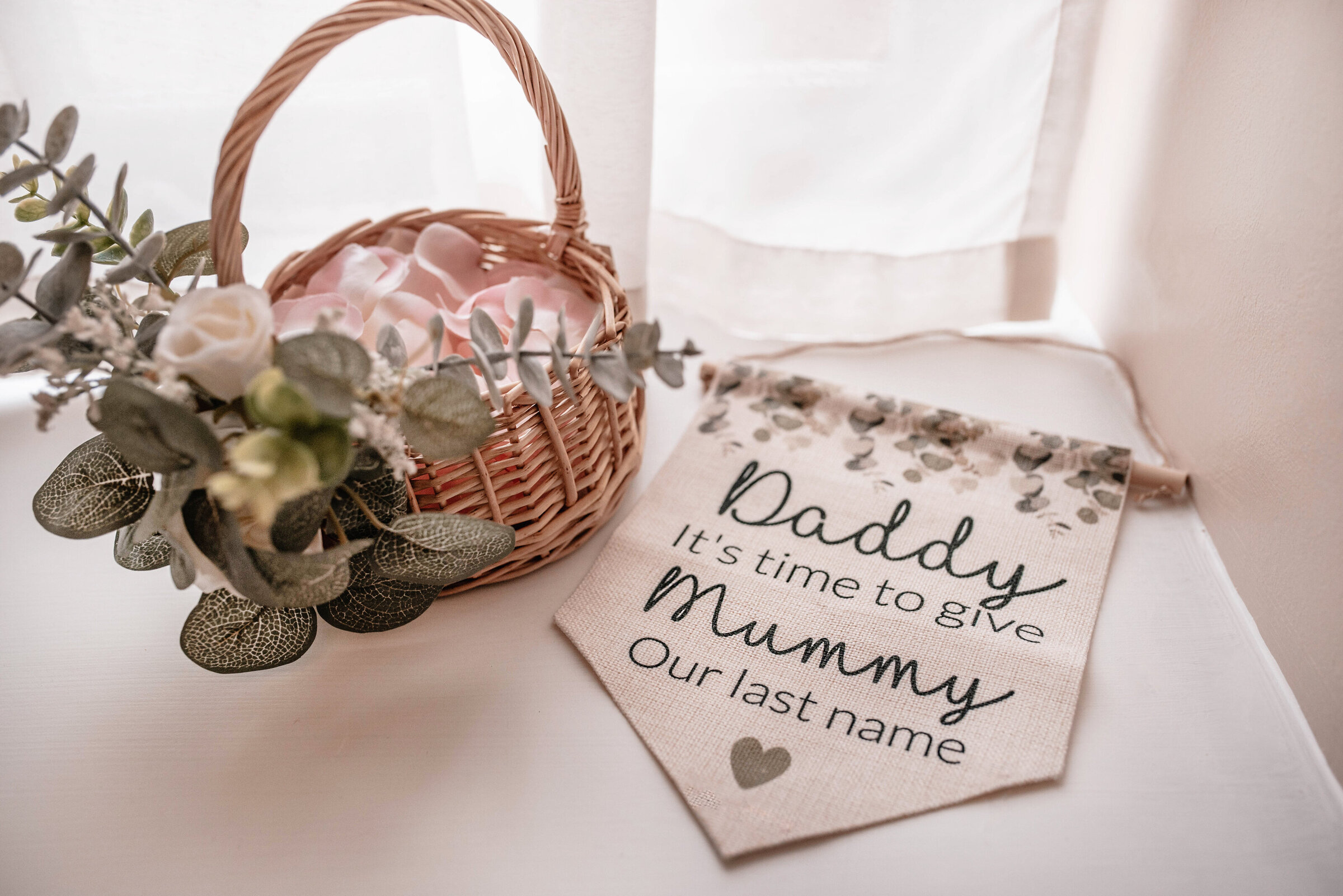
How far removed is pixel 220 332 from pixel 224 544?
0.40 ft

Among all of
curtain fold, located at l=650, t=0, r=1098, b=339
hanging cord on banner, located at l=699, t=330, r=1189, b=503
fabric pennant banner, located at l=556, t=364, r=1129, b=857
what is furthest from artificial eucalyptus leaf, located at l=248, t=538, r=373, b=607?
curtain fold, located at l=650, t=0, r=1098, b=339

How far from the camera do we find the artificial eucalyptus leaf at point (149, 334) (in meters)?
0.55

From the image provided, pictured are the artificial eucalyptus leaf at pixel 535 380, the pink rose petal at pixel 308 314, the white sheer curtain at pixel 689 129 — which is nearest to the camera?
the artificial eucalyptus leaf at pixel 535 380

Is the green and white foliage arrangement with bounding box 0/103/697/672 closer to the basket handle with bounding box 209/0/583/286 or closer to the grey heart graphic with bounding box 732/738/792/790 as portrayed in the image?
the basket handle with bounding box 209/0/583/286

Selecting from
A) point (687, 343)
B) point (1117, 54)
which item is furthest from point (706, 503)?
point (1117, 54)

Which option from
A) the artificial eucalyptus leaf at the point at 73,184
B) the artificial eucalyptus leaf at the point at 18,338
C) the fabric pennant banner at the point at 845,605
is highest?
the artificial eucalyptus leaf at the point at 73,184

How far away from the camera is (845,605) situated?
67 cm

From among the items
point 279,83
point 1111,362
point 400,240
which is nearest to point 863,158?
point 1111,362

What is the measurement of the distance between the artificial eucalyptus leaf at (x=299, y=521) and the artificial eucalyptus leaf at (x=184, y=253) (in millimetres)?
237

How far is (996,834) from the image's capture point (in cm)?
54

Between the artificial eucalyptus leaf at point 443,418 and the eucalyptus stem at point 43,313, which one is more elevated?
the eucalyptus stem at point 43,313

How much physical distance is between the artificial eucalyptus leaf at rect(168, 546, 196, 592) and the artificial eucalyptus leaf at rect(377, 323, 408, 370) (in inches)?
6.4

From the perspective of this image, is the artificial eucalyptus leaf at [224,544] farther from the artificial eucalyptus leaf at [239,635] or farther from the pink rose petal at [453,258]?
the pink rose petal at [453,258]

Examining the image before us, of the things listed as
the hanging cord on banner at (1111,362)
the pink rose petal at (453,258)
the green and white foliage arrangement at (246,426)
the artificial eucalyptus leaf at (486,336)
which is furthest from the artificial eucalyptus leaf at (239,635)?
the hanging cord on banner at (1111,362)
